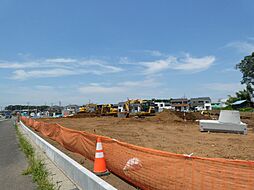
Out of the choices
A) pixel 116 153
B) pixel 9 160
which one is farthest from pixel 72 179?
pixel 9 160

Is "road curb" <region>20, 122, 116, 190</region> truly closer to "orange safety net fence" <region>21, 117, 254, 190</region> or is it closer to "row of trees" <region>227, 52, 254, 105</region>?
"orange safety net fence" <region>21, 117, 254, 190</region>

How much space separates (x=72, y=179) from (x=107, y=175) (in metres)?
0.84

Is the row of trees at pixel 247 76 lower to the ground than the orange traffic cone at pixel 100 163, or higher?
higher

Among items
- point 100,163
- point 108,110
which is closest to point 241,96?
point 108,110

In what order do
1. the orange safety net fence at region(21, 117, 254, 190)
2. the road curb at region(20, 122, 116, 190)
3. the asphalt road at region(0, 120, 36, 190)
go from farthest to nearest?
the asphalt road at region(0, 120, 36, 190) < the road curb at region(20, 122, 116, 190) < the orange safety net fence at region(21, 117, 254, 190)

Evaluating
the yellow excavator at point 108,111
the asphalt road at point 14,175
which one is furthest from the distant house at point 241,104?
the asphalt road at point 14,175

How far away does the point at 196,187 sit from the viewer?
3.31 meters

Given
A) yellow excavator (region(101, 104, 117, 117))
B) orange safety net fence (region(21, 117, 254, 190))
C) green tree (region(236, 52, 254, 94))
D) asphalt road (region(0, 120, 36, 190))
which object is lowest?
asphalt road (region(0, 120, 36, 190))

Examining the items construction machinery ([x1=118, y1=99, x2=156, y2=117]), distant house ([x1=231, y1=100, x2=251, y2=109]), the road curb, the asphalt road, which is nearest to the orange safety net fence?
the road curb

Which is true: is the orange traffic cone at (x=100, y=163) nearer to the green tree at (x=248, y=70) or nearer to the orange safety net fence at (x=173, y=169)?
the orange safety net fence at (x=173, y=169)

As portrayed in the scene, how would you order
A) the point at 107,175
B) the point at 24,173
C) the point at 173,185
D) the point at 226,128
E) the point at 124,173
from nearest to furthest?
the point at 173,185 < the point at 124,173 < the point at 107,175 < the point at 24,173 < the point at 226,128

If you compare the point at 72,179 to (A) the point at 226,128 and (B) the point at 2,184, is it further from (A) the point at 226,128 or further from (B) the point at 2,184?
(A) the point at 226,128

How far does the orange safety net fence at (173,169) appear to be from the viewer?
2881mm

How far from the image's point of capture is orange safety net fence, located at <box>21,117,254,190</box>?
2.88m
